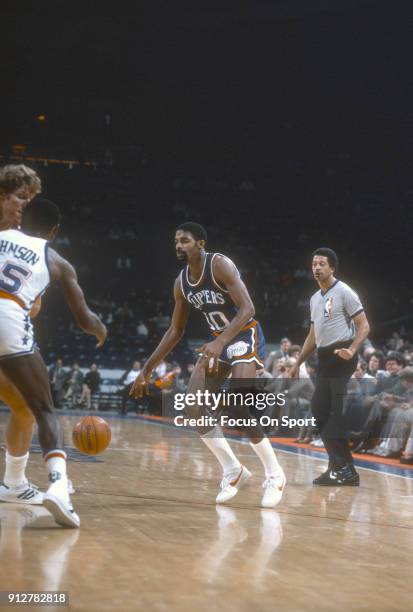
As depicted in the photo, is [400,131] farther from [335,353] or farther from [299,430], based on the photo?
[335,353]

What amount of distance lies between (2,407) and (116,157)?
10630mm

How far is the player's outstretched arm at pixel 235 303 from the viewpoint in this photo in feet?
14.5

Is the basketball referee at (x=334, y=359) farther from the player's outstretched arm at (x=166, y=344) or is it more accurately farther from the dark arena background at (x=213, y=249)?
the player's outstretched arm at (x=166, y=344)

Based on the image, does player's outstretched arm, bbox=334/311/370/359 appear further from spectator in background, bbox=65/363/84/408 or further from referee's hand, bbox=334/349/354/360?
spectator in background, bbox=65/363/84/408

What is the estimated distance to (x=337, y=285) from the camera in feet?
20.2

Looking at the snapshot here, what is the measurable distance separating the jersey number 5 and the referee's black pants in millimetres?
3080

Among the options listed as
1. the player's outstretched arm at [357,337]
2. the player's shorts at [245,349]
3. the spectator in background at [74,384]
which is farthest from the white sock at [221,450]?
the spectator in background at [74,384]

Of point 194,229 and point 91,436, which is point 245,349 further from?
point 91,436

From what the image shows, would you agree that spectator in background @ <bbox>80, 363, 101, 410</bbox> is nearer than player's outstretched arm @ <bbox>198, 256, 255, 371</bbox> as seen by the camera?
No

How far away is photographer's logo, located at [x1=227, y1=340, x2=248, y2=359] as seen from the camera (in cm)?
500

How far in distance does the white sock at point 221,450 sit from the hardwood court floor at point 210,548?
238 millimetres

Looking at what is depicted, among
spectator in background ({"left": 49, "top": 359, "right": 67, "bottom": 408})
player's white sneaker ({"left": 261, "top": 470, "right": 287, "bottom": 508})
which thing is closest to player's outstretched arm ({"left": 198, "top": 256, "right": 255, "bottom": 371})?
player's white sneaker ({"left": 261, "top": 470, "right": 287, "bottom": 508})

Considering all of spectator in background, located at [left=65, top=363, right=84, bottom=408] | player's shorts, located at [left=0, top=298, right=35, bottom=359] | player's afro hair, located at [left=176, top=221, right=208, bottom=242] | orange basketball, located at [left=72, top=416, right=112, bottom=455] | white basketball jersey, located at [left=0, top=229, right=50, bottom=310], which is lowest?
spectator in background, located at [left=65, top=363, right=84, bottom=408]

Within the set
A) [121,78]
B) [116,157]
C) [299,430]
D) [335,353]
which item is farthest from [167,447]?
[116,157]
